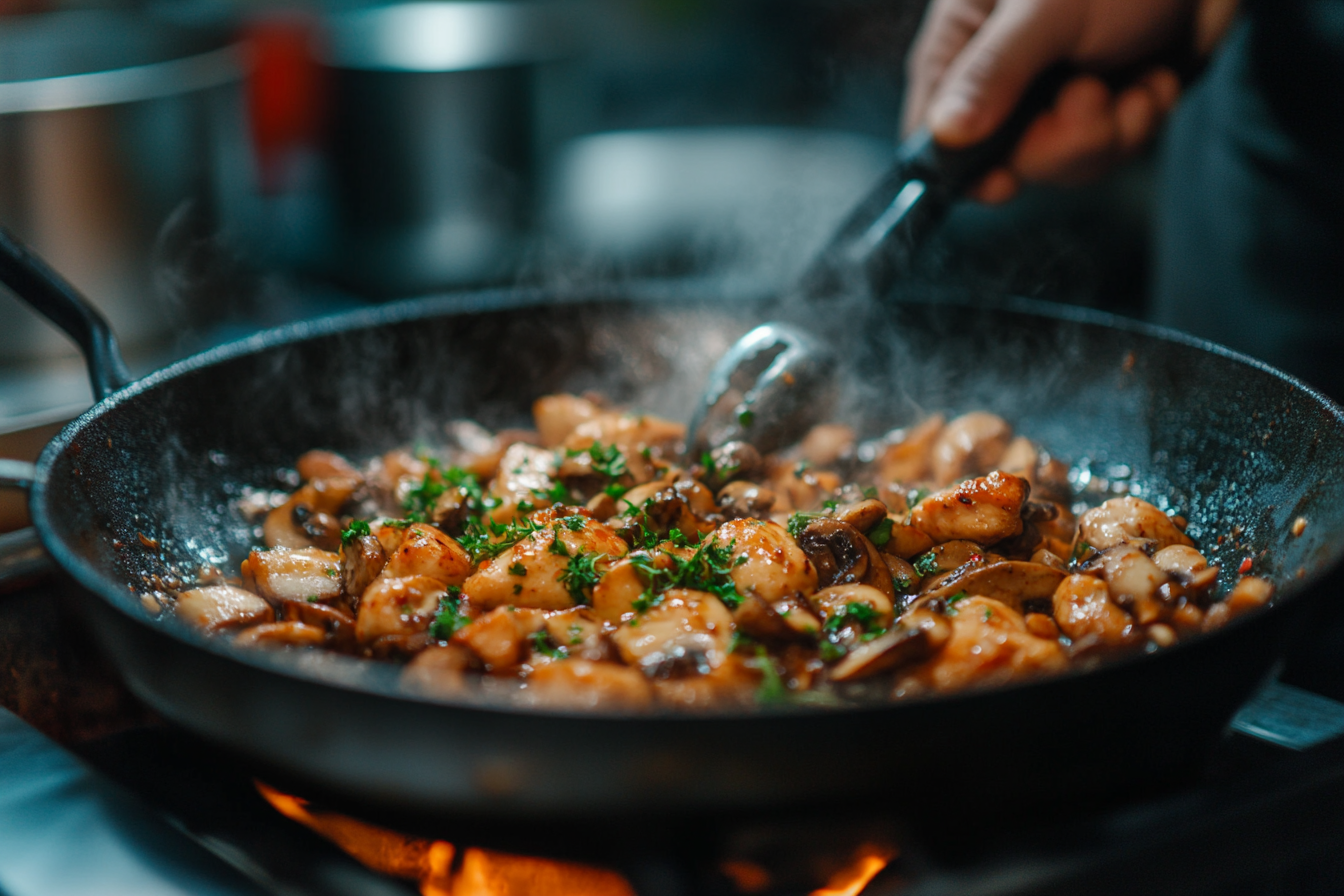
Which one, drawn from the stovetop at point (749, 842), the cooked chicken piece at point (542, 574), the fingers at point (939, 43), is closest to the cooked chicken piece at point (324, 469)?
the cooked chicken piece at point (542, 574)

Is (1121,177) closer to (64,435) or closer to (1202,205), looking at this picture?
(1202,205)

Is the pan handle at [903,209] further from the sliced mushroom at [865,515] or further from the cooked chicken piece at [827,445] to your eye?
the sliced mushroom at [865,515]

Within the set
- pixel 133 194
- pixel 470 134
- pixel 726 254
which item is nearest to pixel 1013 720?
pixel 133 194

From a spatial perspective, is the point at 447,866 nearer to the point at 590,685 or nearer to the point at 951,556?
the point at 590,685

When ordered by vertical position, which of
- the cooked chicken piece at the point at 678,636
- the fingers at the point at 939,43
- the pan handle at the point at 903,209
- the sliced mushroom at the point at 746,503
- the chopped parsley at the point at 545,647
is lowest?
the sliced mushroom at the point at 746,503

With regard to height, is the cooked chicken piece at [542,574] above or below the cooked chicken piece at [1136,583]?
below

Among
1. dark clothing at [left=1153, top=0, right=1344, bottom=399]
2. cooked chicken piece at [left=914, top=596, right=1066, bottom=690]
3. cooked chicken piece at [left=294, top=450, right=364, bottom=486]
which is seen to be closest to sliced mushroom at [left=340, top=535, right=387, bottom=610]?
cooked chicken piece at [left=294, top=450, right=364, bottom=486]
